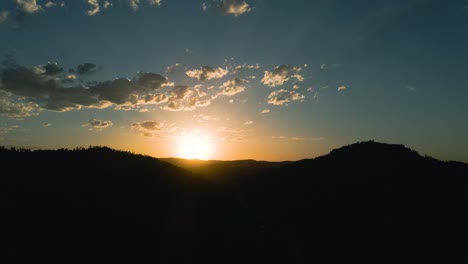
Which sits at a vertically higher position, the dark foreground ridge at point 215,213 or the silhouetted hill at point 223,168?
the silhouetted hill at point 223,168

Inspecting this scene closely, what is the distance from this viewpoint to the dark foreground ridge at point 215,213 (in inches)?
682

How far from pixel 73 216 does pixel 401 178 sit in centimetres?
3426

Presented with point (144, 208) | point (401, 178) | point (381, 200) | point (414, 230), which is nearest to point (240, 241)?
point (144, 208)

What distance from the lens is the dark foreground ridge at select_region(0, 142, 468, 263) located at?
17.3 metres

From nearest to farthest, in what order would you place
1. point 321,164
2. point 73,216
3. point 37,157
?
point 73,216 < point 37,157 < point 321,164

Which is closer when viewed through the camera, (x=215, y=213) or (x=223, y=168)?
(x=215, y=213)

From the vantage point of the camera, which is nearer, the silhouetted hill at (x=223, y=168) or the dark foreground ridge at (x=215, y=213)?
the dark foreground ridge at (x=215, y=213)

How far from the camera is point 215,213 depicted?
27156mm

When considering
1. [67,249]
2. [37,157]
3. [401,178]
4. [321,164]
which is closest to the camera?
[67,249]

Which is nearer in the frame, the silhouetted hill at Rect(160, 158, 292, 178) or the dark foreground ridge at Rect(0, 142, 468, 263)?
the dark foreground ridge at Rect(0, 142, 468, 263)

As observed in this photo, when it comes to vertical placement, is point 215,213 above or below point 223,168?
below

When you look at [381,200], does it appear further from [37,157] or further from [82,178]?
[37,157]

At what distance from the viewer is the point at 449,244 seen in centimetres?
2469

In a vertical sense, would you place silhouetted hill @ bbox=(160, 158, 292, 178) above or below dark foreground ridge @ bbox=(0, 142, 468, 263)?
above
